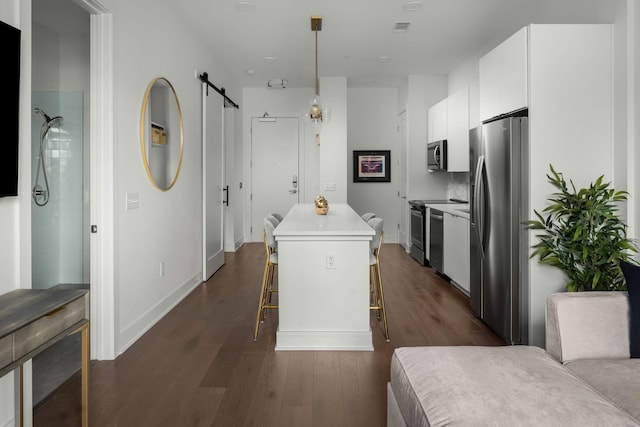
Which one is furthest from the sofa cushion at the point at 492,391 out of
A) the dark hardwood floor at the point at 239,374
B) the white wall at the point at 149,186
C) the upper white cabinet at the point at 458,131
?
the upper white cabinet at the point at 458,131

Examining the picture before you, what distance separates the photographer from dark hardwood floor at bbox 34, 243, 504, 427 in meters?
2.21

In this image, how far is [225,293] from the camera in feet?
15.4

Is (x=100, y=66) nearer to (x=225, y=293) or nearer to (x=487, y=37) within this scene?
(x=225, y=293)

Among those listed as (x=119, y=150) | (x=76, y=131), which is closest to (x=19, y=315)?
(x=119, y=150)

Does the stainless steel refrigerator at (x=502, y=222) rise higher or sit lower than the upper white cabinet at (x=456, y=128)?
lower

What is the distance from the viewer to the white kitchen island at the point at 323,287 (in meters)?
3.15

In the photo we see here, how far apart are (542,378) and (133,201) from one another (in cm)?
291

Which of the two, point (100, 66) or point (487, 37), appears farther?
point (487, 37)

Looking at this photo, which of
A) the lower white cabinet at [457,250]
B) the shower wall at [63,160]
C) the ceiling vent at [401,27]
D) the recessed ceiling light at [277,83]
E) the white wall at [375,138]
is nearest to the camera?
the shower wall at [63,160]

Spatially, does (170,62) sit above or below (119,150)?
above

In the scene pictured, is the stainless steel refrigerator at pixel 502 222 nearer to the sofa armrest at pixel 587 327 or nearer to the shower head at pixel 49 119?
the sofa armrest at pixel 587 327

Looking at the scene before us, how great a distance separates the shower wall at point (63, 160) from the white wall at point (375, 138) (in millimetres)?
4559

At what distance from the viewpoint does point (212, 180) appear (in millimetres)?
5578

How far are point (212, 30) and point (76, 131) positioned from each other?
1.86 metres
